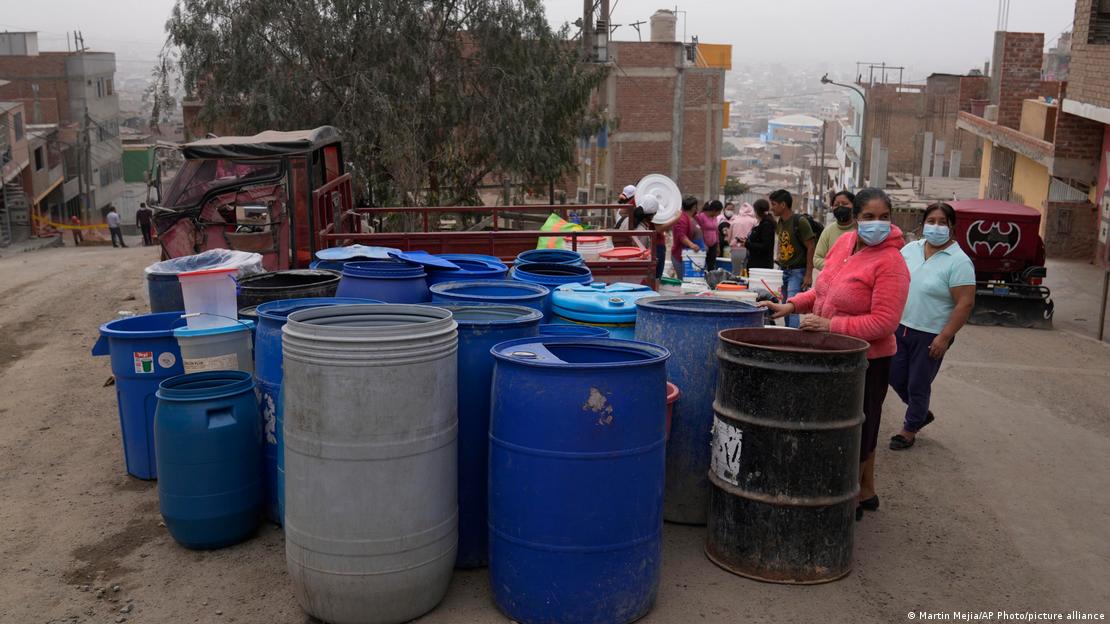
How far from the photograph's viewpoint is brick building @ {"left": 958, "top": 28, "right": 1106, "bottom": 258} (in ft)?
62.3

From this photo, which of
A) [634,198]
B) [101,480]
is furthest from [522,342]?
[634,198]

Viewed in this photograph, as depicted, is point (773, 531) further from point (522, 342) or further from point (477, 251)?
point (477, 251)

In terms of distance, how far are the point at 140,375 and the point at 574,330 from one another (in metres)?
2.67

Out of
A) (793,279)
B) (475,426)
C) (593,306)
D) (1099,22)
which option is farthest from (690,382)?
(1099,22)

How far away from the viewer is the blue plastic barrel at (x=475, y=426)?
4.72 meters

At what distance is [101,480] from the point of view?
20.6ft

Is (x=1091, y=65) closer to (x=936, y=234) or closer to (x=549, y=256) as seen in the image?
(x=936, y=234)

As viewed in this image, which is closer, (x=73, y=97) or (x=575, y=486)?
(x=575, y=486)

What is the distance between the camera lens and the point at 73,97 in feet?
207

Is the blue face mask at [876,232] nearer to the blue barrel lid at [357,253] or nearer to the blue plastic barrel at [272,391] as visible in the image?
the blue plastic barrel at [272,391]

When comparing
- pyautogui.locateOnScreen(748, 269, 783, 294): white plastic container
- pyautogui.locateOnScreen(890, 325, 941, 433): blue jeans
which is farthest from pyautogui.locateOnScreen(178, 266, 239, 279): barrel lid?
pyautogui.locateOnScreen(748, 269, 783, 294): white plastic container

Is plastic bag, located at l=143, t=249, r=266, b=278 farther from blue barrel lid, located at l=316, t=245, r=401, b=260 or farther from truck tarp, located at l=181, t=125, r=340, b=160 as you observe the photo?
truck tarp, located at l=181, t=125, r=340, b=160

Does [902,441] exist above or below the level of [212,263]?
below

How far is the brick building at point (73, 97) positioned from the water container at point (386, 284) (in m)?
56.6
